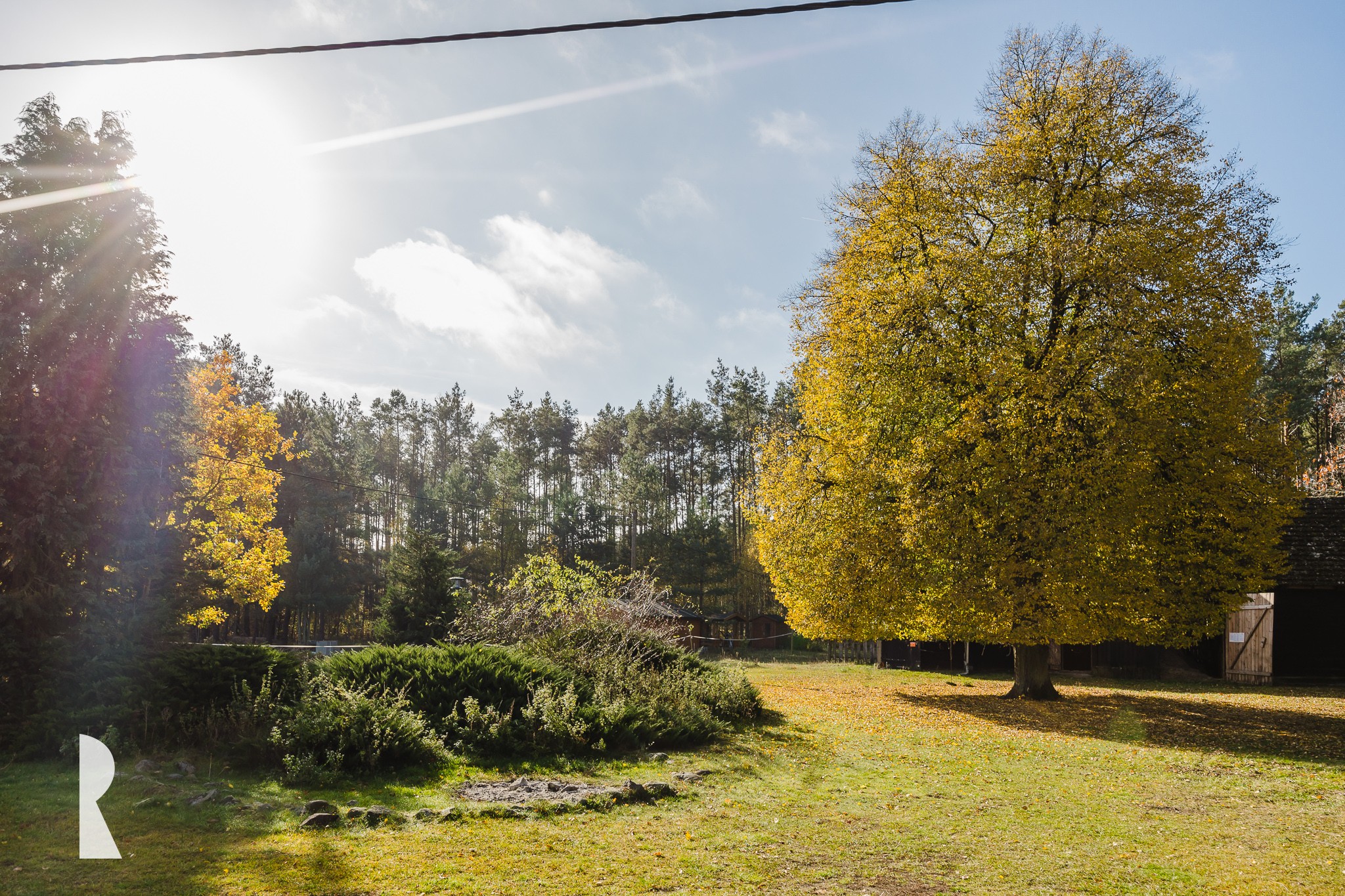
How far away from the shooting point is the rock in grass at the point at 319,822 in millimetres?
6699

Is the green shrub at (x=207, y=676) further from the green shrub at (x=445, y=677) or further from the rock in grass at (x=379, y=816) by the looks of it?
the rock in grass at (x=379, y=816)

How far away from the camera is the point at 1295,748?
11.8 meters

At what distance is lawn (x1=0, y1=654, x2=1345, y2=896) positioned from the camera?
5.51 metres

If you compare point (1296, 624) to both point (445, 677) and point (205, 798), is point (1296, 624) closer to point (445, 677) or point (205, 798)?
point (445, 677)

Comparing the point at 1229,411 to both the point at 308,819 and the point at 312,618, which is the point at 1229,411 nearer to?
the point at 308,819

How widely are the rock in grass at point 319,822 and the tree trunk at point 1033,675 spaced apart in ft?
50.7

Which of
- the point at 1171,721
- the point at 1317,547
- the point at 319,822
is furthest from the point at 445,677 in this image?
the point at 1317,547

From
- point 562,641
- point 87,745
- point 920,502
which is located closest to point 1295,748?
point 920,502

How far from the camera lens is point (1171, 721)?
1468 centimetres

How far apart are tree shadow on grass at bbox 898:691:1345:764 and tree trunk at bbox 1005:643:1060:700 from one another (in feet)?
1.40

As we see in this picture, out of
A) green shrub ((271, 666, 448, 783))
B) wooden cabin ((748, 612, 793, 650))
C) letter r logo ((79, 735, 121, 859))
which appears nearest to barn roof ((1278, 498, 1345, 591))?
green shrub ((271, 666, 448, 783))

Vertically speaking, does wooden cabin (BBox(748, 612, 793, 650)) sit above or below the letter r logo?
below

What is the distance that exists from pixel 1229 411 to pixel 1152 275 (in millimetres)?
3052

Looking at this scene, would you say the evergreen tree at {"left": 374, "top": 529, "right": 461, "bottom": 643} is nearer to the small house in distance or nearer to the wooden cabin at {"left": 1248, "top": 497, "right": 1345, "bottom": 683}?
the small house in distance
